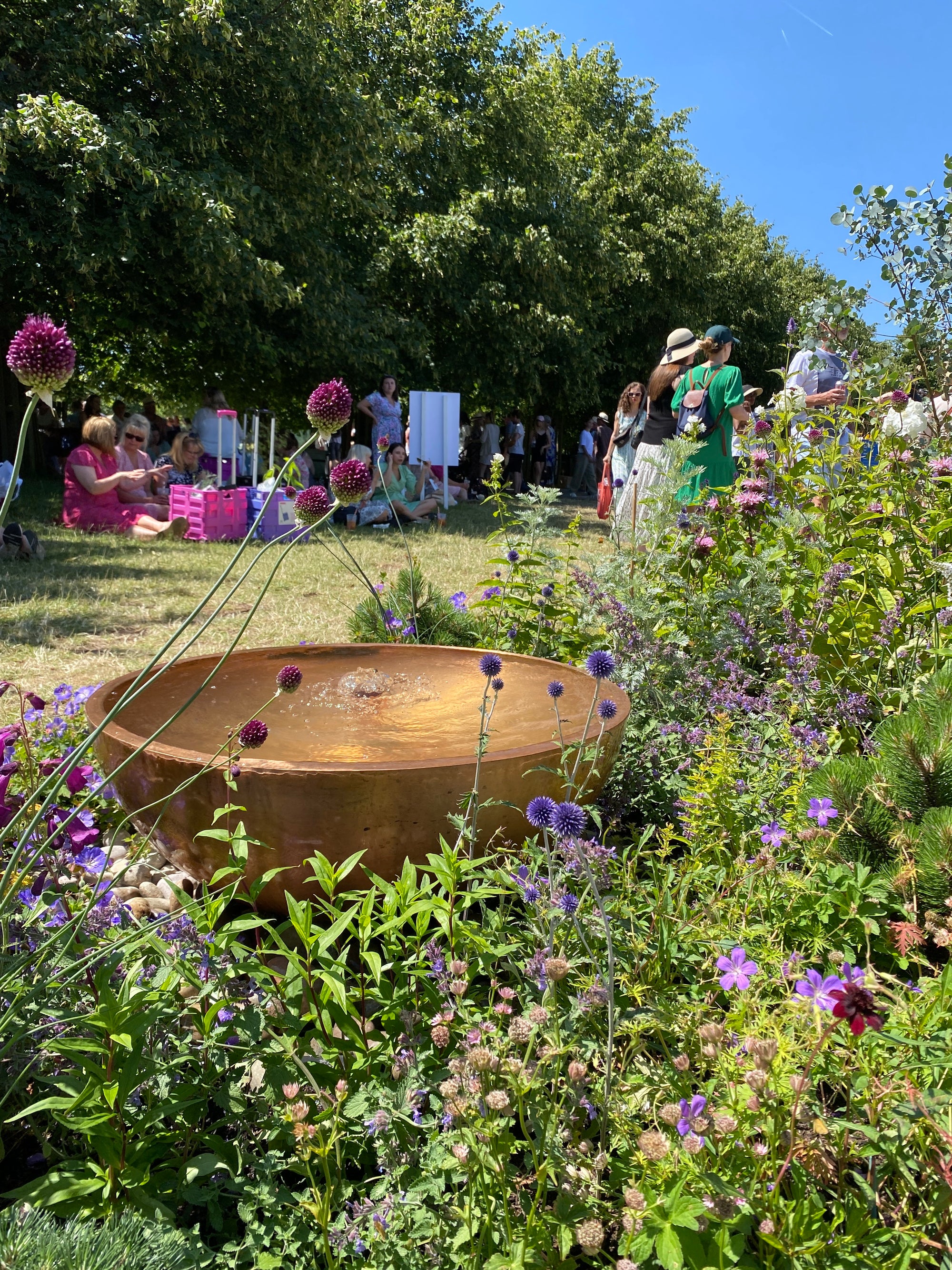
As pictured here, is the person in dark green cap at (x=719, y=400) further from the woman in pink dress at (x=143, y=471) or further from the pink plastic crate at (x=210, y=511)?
the woman in pink dress at (x=143, y=471)

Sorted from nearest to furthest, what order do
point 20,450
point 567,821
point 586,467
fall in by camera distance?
point 20,450 < point 567,821 < point 586,467

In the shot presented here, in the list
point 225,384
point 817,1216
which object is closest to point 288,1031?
point 817,1216

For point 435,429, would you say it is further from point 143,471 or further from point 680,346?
point 680,346

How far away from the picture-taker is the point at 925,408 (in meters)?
4.20

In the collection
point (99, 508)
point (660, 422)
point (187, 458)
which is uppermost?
point (660, 422)

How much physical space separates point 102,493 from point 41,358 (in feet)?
28.5

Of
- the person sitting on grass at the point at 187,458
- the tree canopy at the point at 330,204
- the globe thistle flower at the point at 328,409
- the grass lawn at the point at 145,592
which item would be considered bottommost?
the grass lawn at the point at 145,592

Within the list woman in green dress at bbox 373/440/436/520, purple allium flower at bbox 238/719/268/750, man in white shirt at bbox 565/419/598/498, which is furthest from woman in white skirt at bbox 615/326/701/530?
man in white shirt at bbox 565/419/598/498

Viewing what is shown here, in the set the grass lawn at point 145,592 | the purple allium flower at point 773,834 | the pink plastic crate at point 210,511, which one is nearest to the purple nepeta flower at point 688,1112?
the purple allium flower at point 773,834

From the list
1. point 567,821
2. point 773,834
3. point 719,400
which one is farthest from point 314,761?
point 719,400

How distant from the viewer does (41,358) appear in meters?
1.35

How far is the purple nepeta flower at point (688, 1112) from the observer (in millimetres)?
1086

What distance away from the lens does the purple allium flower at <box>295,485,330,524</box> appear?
1.93 meters

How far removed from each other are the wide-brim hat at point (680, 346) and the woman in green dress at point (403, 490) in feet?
18.2
